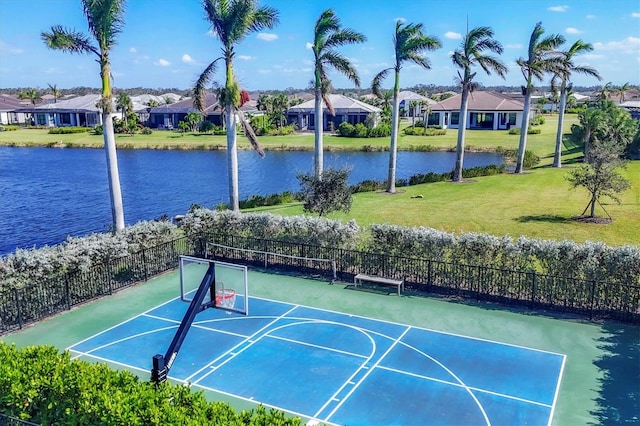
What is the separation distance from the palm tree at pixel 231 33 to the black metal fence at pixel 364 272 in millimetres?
6090

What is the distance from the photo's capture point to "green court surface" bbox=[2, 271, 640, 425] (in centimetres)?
1354

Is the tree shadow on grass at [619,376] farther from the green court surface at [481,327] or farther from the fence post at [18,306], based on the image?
the fence post at [18,306]

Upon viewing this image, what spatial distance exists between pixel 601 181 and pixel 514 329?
1413cm

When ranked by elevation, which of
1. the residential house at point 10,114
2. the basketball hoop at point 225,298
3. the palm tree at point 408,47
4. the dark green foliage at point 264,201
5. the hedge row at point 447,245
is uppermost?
the palm tree at point 408,47

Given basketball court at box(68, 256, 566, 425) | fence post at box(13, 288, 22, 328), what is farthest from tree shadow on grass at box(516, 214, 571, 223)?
fence post at box(13, 288, 22, 328)

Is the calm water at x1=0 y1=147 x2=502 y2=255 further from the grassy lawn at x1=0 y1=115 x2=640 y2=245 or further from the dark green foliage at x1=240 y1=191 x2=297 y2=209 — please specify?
the dark green foliage at x1=240 y1=191 x2=297 y2=209

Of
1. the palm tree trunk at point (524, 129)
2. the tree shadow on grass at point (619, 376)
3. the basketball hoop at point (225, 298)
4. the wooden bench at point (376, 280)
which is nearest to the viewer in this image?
the tree shadow on grass at point (619, 376)

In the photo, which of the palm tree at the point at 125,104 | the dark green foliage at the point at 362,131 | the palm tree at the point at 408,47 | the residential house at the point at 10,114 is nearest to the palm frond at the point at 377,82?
the palm tree at the point at 408,47

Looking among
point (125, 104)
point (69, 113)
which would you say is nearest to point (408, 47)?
point (125, 104)

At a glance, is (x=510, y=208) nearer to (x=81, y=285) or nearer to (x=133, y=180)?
(x=81, y=285)

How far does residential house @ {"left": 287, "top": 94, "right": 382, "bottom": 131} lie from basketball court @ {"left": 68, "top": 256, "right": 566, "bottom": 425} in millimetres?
75879

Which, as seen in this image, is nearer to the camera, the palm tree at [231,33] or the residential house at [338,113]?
the palm tree at [231,33]

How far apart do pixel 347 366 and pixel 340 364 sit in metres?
0.22

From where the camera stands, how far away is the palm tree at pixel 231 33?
2638 centimetres
